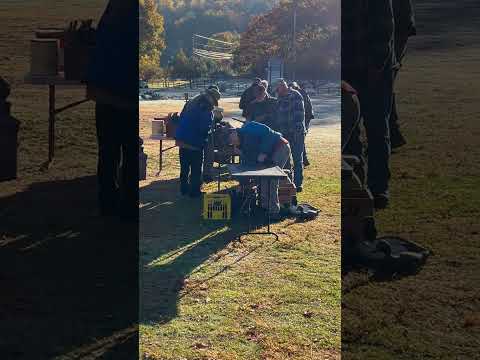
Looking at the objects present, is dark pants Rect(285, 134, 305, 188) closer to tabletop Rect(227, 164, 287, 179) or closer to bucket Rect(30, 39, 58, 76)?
tabletop Rect(227, 164, 287, 179)

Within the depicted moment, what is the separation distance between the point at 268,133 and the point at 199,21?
3.22 feet

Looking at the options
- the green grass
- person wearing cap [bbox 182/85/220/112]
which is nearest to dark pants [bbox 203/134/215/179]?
the green grass

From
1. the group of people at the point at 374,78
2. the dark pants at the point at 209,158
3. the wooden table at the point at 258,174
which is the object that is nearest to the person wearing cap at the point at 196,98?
the dark pants at the point at 209,158

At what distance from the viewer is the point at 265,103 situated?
4.86 metres

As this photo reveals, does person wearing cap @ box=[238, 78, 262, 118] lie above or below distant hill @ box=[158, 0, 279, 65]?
below

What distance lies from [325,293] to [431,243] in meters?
0.98

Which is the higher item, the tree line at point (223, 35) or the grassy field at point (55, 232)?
the tree line at point (223, 35)

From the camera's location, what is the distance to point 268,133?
15.9ft

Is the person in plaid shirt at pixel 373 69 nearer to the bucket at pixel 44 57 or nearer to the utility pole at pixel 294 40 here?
the utility pole at pixel 294 40

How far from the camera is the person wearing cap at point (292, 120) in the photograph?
479cm

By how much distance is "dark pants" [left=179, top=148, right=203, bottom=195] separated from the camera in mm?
4906

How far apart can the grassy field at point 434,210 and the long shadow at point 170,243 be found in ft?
3.24

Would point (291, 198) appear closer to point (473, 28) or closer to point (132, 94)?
point (132, 94)

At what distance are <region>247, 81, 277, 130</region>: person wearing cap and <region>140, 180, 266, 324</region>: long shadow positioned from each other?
26.5 inches
